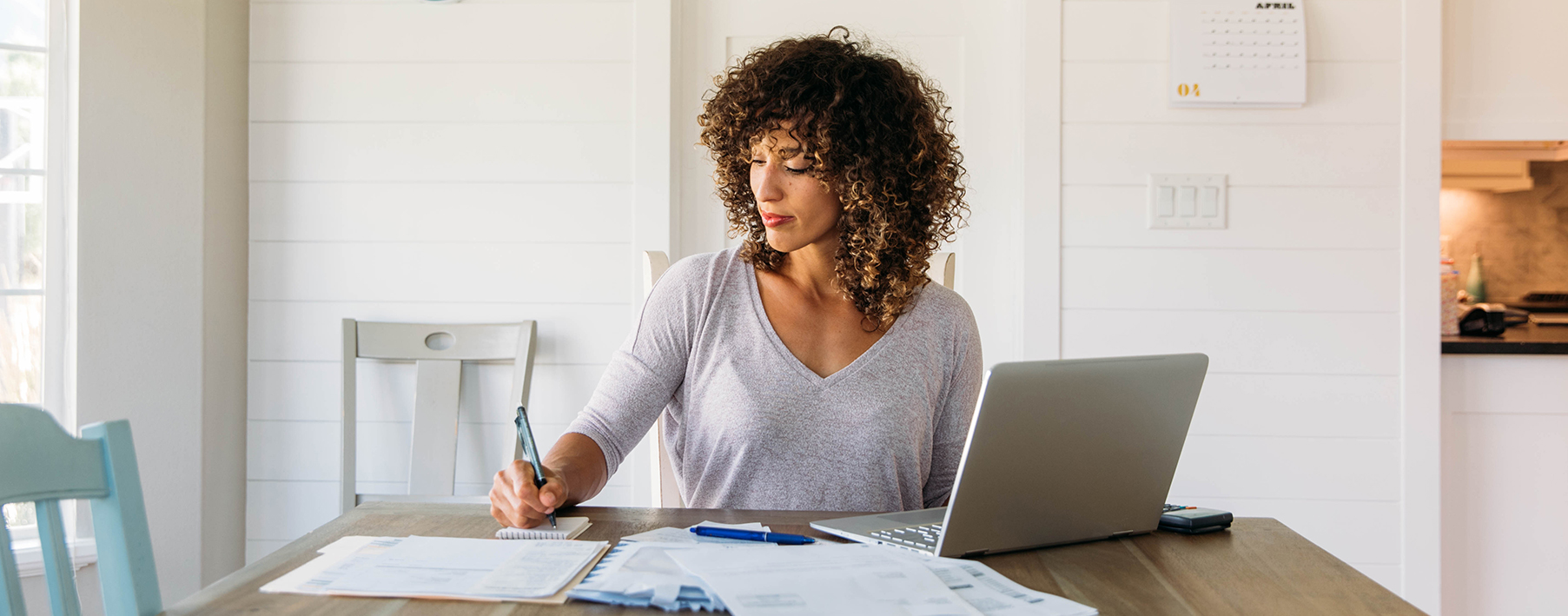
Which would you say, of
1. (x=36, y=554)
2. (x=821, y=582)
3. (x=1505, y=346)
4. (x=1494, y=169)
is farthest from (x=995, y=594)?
(x=1494, y=169)

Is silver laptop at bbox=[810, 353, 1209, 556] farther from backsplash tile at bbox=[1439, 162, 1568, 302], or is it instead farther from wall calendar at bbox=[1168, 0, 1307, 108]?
backsplash tile at bbox=[1439, 162, 1568, 302]

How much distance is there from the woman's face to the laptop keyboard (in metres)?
0.51

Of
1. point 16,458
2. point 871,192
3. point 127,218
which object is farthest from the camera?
point 127,218

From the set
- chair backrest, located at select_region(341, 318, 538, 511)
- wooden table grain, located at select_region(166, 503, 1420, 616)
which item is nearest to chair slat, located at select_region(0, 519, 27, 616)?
wooden table grain, located at select_region(166, 503, 1420, 616)

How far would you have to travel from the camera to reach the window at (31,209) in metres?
2.05

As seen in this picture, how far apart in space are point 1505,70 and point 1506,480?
3.10 ft

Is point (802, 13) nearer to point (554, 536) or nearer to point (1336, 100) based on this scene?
point (1336, 100)

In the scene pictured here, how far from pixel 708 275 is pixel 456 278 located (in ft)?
3.73

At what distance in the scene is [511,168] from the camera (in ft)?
7.57

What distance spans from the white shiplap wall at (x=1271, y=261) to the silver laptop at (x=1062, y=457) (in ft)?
4.25

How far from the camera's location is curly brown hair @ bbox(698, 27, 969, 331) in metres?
1.36

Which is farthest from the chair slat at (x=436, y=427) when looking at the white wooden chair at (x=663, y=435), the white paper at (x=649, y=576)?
the white paper at (x=649, y=576)

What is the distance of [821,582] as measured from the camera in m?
0.76

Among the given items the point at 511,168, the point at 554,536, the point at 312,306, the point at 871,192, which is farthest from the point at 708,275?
the point at 312,306
